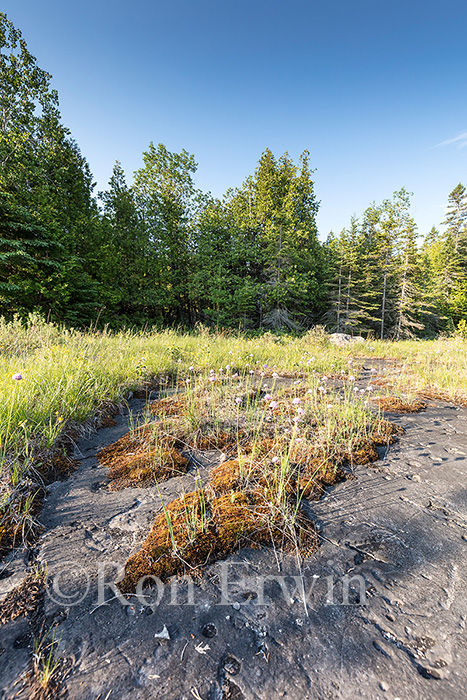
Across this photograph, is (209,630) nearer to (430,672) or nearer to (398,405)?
(430,672)

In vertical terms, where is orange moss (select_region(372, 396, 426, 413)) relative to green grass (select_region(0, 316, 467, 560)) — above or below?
below

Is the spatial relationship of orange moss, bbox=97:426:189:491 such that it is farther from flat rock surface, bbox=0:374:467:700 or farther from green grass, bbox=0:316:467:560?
green grass, bbox=0:316:467:560

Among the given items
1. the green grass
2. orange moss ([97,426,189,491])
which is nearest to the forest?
the green grass

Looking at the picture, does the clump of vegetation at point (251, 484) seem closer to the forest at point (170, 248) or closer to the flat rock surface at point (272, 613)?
the flat rock surface at point (272, 613)

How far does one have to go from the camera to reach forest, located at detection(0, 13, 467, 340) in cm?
956

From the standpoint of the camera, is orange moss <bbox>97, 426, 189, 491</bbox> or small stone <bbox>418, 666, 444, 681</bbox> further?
orange moss <bbox>97, 426, 189, 491</bbox>

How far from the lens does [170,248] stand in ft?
49.1

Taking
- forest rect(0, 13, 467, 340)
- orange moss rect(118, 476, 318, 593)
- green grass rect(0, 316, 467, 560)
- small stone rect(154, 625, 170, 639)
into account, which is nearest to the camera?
small stone rect(154, 625, 170, 639)

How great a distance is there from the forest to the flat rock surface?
9680 mm

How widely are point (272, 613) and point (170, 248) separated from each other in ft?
52.5

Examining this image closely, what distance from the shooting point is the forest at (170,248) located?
9.56m

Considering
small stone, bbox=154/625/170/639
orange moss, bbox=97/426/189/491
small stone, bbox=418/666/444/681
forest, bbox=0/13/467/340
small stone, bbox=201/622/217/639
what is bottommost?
orange moss, bbox=97/426/189/491

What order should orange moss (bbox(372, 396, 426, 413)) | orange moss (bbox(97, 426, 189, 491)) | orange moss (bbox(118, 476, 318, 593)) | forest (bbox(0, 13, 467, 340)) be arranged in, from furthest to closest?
forest (bbox(0, 13, 467, 340)) → orange moss (bbox(372, 396, 426, 413)) → orange moss (bbox(97, 426, 189, 491)) → orange moss (bbox(118, 476, 318, 593))

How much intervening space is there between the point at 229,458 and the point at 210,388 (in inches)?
67.2
